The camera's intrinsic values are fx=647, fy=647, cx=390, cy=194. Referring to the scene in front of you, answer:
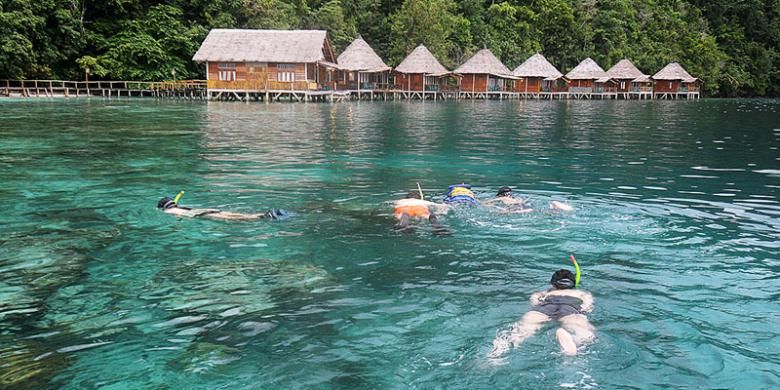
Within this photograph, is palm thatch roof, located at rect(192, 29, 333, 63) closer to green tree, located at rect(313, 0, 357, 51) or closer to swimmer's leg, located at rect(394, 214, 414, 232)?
green tree, located at rect(313, 0, 357, 51)

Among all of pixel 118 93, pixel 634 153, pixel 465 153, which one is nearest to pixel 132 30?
pixel 118 93

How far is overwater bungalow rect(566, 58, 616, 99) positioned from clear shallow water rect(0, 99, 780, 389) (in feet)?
158

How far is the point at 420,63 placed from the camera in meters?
52.6

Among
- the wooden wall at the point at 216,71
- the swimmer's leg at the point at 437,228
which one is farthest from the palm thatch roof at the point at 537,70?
the swimmer's leg at the point at 437,228

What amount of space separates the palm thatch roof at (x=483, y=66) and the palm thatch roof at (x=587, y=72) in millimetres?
9011

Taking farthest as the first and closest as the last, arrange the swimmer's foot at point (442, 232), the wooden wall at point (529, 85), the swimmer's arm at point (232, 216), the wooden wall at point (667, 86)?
the wooden wall at point (667, 86) < the wooden wall at point (529, 85) < the swimmer's arm at point (232, 216) < the swimmer's foot at point (442, 232)

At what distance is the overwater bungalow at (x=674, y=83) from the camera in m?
63.4

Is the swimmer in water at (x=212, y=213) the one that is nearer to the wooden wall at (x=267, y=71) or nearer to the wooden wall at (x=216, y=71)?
the wooden wall at (x=267, y=71)

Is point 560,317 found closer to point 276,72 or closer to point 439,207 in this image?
point 439,207

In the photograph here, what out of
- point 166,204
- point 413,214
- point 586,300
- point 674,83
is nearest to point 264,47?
point 166,204

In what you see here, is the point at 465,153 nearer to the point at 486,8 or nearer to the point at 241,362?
the point at 241,362

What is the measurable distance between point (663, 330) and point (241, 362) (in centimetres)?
353

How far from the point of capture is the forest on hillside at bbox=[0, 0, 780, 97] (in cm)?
4284

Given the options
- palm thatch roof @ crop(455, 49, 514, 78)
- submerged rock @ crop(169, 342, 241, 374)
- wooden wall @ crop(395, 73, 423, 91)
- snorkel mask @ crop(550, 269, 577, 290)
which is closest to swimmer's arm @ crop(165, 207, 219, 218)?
submerged rock @ crop(169, 342, 241, 374)
